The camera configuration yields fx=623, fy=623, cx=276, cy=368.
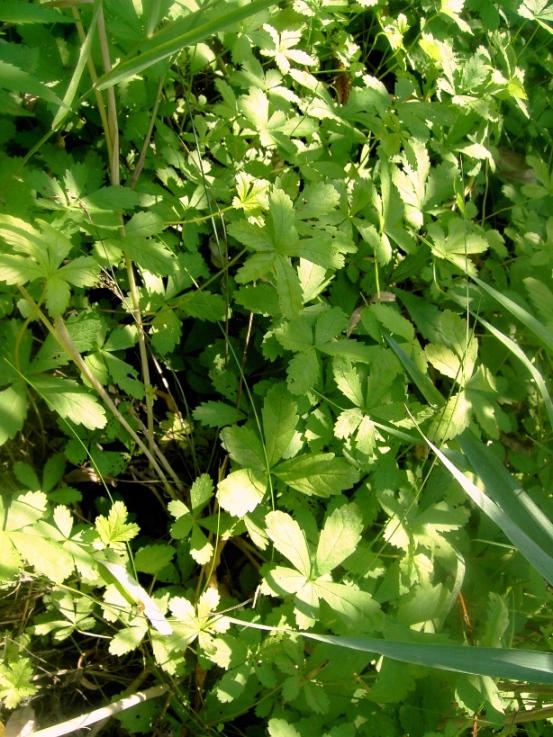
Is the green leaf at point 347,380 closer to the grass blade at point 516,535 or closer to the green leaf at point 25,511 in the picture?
the grass blade at point 516,535

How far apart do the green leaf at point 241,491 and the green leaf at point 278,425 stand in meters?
0.06

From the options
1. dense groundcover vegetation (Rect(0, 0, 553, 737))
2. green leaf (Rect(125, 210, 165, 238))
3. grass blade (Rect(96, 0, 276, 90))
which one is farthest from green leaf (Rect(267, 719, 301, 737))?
grass blade (Rect(96, 0, 276, 90))

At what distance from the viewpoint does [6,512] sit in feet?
5.01

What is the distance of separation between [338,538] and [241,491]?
0.90ft

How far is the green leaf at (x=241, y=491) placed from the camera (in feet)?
5.20

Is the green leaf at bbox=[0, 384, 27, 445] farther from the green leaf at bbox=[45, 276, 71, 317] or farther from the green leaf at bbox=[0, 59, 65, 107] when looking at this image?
the green leaf at bbox=[0, 59, 65, 107]

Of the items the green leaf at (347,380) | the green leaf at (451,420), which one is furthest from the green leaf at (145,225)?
the green leaf at (451,420)

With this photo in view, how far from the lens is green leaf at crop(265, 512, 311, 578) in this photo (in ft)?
5.08

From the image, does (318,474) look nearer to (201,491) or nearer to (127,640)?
(201,491)

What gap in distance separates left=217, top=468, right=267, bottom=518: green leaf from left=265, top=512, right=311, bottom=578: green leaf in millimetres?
69

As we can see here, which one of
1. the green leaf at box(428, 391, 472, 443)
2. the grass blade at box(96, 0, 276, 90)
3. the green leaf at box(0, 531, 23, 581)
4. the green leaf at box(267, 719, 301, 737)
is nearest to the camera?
the grass blade at box(96, 0, 276, 90)

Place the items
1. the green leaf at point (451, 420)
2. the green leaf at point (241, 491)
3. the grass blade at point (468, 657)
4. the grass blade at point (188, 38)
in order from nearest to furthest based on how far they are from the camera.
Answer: the grass blade at point (188, 38) → the grass blade at point (468, 657) → the green leaf at point (241, 491) → the green leaf at point (451, 420)

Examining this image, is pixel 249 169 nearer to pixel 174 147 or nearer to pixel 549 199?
pixel 174 147

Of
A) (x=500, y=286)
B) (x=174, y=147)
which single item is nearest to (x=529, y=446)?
(x=500, y=286)
